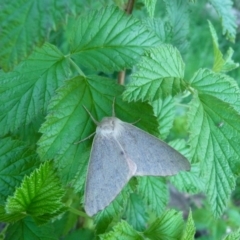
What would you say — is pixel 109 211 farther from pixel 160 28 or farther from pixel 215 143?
pixel 160 28

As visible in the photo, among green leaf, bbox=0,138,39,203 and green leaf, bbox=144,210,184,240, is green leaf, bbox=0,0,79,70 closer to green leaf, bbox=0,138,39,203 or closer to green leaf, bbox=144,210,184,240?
green leaf, bbox=0,138,39,203

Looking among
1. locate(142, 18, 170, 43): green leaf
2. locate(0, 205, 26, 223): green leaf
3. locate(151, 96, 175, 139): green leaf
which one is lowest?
locate(0, 205, 26, 223): green leaf

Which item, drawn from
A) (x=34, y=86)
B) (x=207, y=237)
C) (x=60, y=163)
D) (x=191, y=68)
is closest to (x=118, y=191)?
(x=60, y=163)

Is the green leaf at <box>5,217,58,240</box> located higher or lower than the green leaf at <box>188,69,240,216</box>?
lower

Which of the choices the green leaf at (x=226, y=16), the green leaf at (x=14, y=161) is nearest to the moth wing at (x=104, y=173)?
the green leaf at (x=14, y=161)

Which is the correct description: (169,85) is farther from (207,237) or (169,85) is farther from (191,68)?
(191,68)

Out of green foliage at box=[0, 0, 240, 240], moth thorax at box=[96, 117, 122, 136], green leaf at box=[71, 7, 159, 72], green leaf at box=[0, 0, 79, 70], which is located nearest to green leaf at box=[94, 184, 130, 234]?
green foliage at box=[0, 0, 240, 240]

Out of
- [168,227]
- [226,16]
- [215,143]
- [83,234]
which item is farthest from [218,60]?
[83,234]
